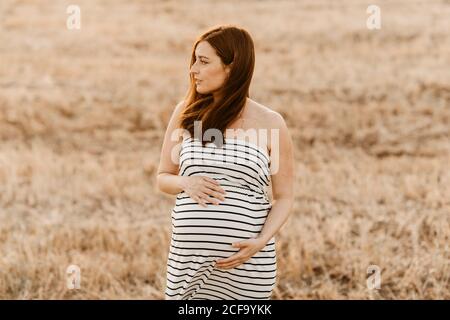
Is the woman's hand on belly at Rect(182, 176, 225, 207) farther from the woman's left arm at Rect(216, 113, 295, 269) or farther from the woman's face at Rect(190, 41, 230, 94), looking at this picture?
the woman's face at Rect(190, 41, 230, 94)

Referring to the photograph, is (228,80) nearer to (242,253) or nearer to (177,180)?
(177,180)

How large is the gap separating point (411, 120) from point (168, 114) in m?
4.33

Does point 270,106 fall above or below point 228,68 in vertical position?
above

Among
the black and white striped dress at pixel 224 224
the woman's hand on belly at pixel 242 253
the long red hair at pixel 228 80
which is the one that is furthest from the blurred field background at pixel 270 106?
the long red hair at pixel 228 80

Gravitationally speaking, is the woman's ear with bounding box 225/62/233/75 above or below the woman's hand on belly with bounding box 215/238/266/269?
above

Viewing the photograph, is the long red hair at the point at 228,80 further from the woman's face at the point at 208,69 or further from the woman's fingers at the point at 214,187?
the woman's fingers at the point at 214,187

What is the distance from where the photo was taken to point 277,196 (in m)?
3.17

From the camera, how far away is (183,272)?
3.06 meters

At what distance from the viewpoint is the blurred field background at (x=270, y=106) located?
5.46m

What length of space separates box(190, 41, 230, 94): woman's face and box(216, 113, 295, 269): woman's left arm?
0.32m

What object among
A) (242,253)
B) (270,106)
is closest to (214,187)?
(242,253)

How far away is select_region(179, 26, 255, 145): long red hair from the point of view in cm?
302

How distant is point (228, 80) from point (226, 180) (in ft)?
1.53

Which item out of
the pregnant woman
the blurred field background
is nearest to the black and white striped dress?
the pregnant woman
